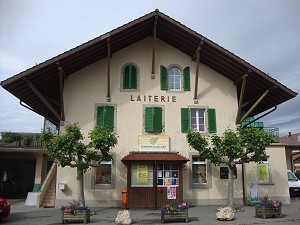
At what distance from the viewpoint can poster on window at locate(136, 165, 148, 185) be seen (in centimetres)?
1484

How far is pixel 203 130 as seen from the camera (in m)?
16.7

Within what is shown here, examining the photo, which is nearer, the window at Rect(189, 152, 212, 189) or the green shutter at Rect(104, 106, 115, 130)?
the green shutter at Rect(104, 106, 115, 130)

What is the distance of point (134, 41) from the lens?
17000 millimetres

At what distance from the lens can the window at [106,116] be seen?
623 inches

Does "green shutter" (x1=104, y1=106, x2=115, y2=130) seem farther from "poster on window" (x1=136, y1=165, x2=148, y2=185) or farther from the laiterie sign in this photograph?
"poster on window" (x1=136, y1=165, x2=148, y2=185)

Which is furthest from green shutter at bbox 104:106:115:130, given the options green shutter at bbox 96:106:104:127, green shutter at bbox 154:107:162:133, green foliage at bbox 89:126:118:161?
green foliage at bbox 89:126:118:161

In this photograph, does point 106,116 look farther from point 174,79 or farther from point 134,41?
point 134,41

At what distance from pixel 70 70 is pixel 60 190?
5.83 meters

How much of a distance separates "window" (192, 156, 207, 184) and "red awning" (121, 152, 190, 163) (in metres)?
1.22

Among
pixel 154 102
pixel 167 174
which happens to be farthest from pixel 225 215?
pixel 154 102

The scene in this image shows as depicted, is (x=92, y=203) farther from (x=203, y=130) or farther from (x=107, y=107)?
(x=203, y=130)

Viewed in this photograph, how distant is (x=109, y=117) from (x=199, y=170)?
17.2ft

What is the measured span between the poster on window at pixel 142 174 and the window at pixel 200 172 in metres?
2.40

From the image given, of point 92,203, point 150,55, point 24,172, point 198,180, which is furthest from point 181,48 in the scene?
point 24,172
